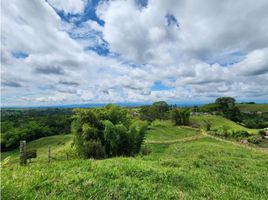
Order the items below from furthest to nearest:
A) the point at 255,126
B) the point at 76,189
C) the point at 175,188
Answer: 1. the point at 255,126
2. the point at 175,188
3. the point at 76,189

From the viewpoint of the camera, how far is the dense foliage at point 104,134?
10445 mm

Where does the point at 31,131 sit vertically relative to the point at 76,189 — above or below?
below

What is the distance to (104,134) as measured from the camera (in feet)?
34.7

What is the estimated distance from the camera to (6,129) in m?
64.3

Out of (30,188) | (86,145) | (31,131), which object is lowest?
(31,131)

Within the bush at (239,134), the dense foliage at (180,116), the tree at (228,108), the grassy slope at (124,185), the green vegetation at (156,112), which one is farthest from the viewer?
the tree at (228,108)

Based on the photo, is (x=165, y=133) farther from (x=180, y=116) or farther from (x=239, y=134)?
(x=180, y=116)

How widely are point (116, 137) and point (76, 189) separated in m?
7.04

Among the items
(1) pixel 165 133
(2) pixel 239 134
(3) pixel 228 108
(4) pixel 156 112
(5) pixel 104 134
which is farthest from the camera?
(3) pixel 228 108

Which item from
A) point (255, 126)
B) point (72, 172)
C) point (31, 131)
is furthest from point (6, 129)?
point (255, 126)

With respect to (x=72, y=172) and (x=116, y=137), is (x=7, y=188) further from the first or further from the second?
(x=116, y=137)

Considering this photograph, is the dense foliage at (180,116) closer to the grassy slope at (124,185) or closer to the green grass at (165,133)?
the green grass at (165,133)

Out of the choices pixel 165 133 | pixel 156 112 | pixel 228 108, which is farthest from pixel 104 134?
pixel 228 108

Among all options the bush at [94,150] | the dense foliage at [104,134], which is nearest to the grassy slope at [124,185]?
the bush at [94,150]
